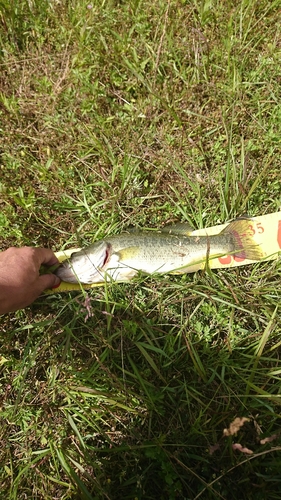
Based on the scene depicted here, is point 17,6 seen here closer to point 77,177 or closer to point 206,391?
point 77,177

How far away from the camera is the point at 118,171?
145 inches

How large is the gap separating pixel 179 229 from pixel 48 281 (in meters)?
1.26

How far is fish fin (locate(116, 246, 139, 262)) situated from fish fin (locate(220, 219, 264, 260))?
811 mm

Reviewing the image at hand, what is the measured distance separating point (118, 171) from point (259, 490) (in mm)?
2895

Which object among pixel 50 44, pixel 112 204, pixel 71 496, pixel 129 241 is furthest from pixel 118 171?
pixel 71 496

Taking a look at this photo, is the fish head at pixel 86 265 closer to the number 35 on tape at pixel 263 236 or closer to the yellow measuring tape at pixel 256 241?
the yellow measuring tape at pixel 256 241

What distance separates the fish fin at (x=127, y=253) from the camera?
3.23 metres

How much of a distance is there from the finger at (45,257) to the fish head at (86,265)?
9 cm

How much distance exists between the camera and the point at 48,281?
3166mm

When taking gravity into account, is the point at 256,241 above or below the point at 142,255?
below

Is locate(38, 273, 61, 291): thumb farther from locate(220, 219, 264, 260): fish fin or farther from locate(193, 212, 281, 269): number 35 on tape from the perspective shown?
locate(220, 219, 264, 260): fish fin

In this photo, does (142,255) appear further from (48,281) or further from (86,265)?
Result: (48,281)

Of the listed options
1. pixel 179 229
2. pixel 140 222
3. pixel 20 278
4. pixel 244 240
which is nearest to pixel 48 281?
pixel 20 278

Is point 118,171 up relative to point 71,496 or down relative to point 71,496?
up
